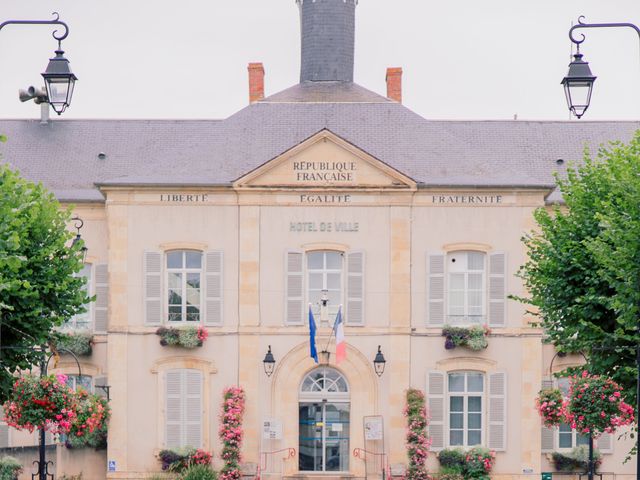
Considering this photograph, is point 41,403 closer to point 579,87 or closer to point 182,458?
point 182,458

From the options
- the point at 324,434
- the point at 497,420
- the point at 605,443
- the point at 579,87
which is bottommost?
the point at 605,443

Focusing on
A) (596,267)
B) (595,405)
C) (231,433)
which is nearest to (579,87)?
(596,267)

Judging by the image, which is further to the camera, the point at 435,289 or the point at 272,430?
the point at 435,289

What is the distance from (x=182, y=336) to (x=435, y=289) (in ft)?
19.4

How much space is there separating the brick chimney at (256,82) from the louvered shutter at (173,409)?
7.93m

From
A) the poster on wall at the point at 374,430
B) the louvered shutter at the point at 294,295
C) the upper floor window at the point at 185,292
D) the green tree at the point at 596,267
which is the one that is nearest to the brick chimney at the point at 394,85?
the louvered shutter at the point at 294,295

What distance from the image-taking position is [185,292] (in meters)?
34.5

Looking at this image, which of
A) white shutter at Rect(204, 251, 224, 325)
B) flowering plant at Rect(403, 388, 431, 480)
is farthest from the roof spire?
flowering plant at Rect(403, 388, 431, 480)

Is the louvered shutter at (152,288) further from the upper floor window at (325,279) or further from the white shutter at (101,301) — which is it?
the upper floor window at (325,279)

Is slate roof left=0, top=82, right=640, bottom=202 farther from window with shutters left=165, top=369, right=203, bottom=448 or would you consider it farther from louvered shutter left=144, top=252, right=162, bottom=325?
window with shutters left=165, top=369, right=203, bottom=448

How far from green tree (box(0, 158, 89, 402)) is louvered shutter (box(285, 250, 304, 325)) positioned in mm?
8337

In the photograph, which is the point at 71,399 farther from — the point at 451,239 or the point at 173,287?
the point at 451,239

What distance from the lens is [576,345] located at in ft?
84.1

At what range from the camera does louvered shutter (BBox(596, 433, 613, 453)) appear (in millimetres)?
34688
